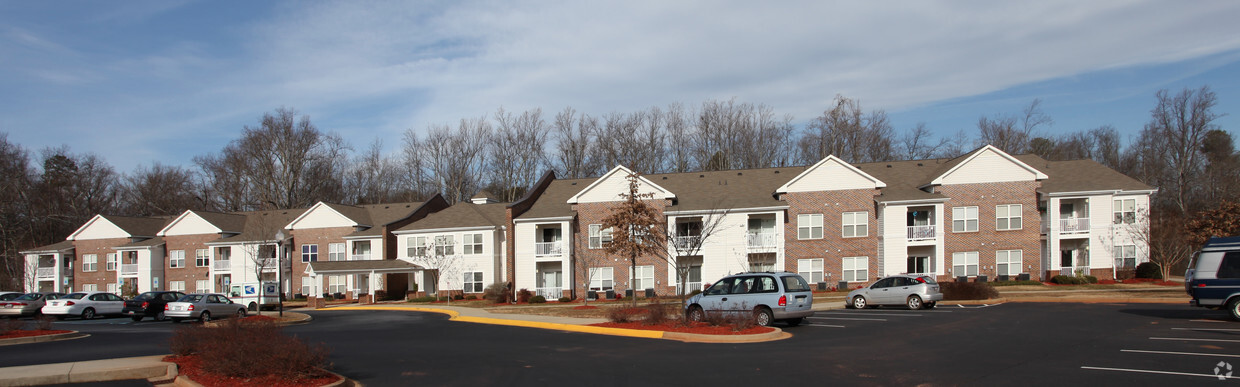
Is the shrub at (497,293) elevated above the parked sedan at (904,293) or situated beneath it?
situated beneath

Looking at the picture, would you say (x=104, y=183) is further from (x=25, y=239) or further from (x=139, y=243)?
(x=139, y=243)

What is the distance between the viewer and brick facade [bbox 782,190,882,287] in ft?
137

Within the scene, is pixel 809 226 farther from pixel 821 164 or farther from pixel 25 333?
pixel 25 333

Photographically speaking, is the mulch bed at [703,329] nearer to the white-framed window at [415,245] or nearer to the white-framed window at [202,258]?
the white-framed window at [415,245]

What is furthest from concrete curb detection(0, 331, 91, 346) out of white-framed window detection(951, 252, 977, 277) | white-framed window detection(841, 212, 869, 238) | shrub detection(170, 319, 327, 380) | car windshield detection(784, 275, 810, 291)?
white-framed window detection(951, 252, 977, 277)

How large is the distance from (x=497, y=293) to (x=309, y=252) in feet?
62.3

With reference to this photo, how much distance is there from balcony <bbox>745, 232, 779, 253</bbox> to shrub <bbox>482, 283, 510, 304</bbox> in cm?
1395

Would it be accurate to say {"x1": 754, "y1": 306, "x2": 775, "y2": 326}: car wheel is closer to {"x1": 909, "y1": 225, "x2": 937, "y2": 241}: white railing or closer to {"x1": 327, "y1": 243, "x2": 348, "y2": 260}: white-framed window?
{"x1": 909, "y1": 225, "x2": 937, "y2": 241}: white railing

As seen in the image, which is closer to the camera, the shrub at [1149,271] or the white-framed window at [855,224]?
the shrub at [1149,271]

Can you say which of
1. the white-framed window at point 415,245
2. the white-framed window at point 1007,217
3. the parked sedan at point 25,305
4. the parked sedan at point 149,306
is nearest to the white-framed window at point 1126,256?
the white-framed window at point 1007,217

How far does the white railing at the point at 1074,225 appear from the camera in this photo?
41344mm

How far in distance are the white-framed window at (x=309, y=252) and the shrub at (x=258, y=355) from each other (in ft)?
148

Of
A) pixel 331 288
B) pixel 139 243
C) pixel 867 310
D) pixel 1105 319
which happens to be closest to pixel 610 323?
pixel 867 310

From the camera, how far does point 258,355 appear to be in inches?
443
